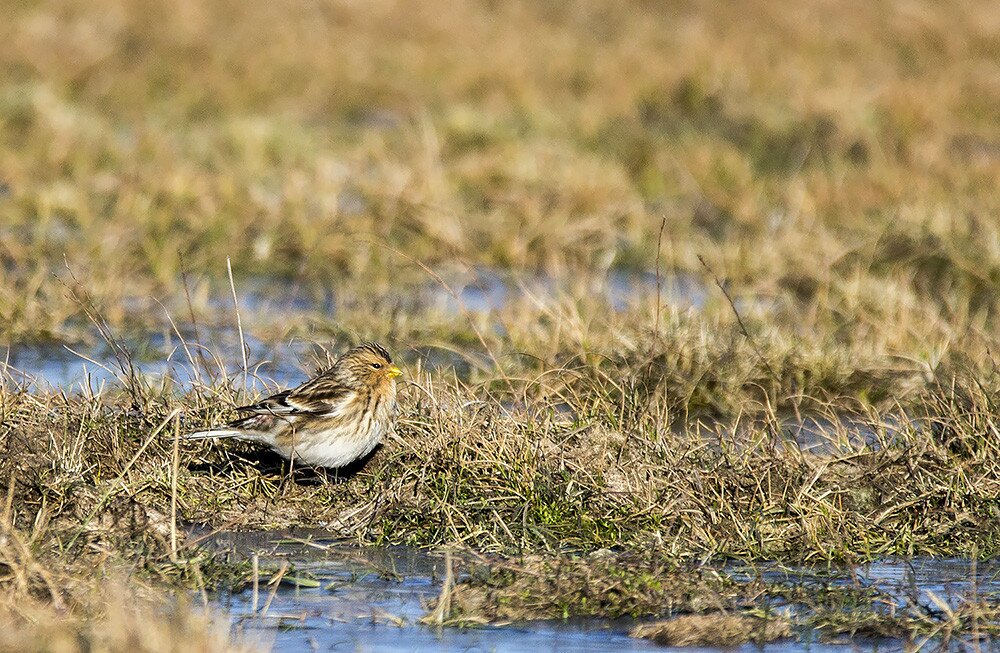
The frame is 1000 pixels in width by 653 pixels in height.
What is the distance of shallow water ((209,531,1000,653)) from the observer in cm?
512

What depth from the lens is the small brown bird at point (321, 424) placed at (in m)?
6.80

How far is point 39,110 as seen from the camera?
1585 centimetres

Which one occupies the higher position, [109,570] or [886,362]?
[109,570]

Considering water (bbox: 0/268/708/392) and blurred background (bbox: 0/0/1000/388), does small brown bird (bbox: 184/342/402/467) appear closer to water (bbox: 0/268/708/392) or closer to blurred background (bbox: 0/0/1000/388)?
water (bbox: 0/268/708/392)

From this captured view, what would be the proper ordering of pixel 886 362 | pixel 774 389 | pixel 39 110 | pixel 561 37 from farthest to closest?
pixel 561 37 < pixel 39 110 < pixel 886 362 < pixel 774 389

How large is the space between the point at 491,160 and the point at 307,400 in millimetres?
7392

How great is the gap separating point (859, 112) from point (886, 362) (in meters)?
8.18

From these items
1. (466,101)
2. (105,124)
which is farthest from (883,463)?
(466,101)

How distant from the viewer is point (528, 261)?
478 inches

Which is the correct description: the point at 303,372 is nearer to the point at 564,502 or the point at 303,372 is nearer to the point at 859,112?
the point at 564,502

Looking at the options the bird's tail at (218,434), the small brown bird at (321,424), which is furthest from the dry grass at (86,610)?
the small brown bird at (321,424)

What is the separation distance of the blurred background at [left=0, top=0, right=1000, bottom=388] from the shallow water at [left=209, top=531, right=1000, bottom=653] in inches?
73.2

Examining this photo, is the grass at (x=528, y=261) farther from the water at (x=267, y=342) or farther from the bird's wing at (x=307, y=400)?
the bird's wing at (x=307, y=400)

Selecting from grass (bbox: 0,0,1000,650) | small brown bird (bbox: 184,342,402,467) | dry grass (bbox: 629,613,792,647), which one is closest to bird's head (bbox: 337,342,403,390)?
small brown bird (bbox: 184,342,402,467)
